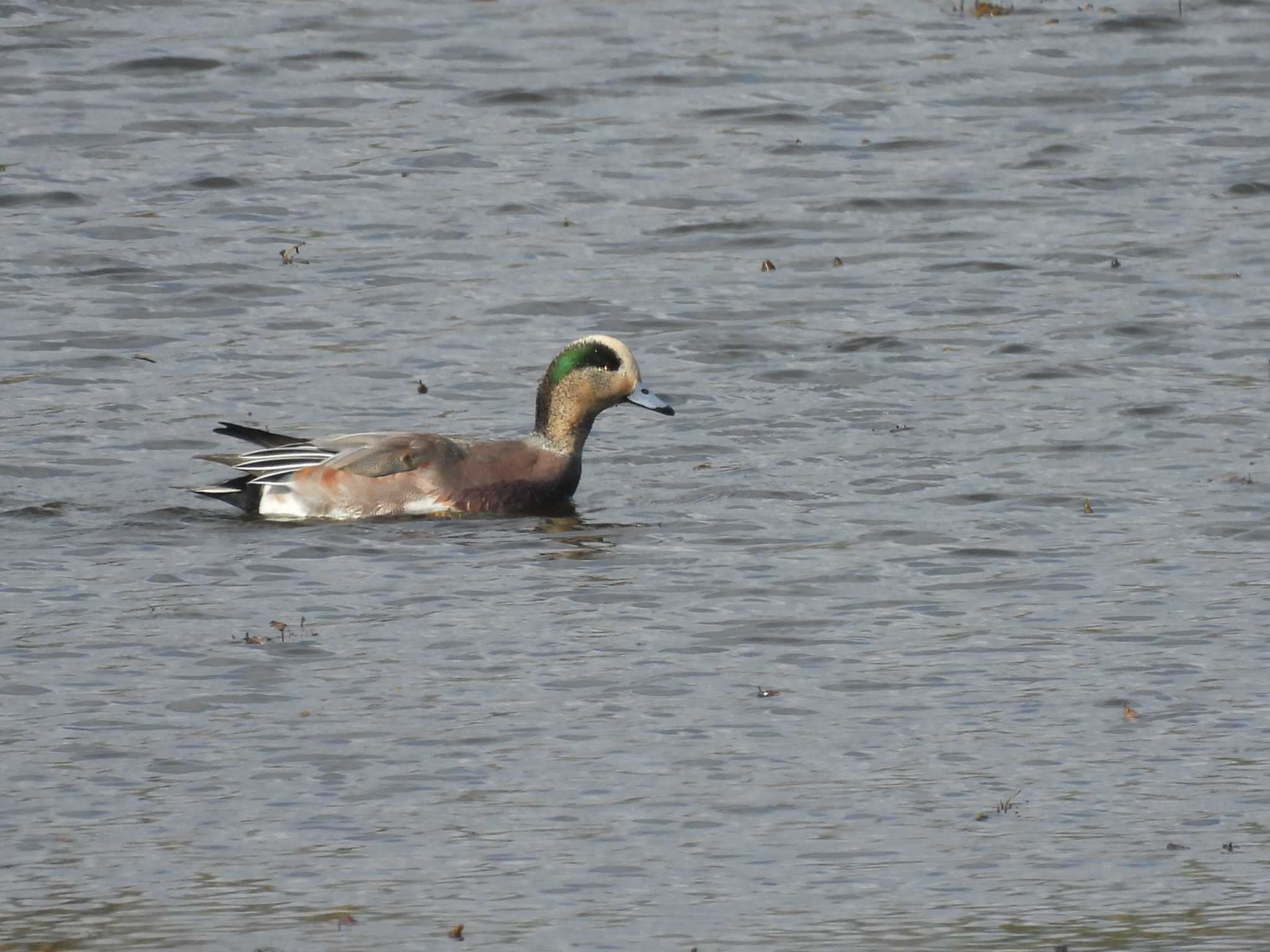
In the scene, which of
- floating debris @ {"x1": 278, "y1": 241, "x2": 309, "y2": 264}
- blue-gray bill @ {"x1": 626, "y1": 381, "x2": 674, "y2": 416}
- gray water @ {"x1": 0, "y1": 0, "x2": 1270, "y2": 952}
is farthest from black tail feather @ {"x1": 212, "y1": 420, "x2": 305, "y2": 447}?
floating debris @ {"x1": 278, "y1": 241, "x2": 309, "y2": 264}

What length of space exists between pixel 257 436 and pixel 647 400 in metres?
1.95

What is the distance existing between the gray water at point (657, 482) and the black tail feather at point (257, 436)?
0.40 m

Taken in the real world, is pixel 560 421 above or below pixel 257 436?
below

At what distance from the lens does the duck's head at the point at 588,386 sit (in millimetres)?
12125

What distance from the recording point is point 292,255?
1589cm

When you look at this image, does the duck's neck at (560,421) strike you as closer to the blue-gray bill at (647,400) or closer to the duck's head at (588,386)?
the duck's head at (588,386)

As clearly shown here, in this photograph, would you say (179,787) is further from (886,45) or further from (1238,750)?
(886,45)

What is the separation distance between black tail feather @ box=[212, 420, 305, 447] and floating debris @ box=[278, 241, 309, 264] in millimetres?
4130

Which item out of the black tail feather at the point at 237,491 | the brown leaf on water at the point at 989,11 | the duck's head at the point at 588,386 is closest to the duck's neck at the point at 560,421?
the duck's head at the point at 588,386

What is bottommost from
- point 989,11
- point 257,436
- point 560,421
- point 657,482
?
point 657,482

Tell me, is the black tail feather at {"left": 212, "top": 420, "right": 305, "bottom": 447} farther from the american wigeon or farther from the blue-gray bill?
the blue-gray bill

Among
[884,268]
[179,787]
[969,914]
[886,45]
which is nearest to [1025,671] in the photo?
[969,914]

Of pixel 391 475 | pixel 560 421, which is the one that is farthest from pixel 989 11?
pixel 391 475

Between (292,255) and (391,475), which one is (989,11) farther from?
(391,475)
